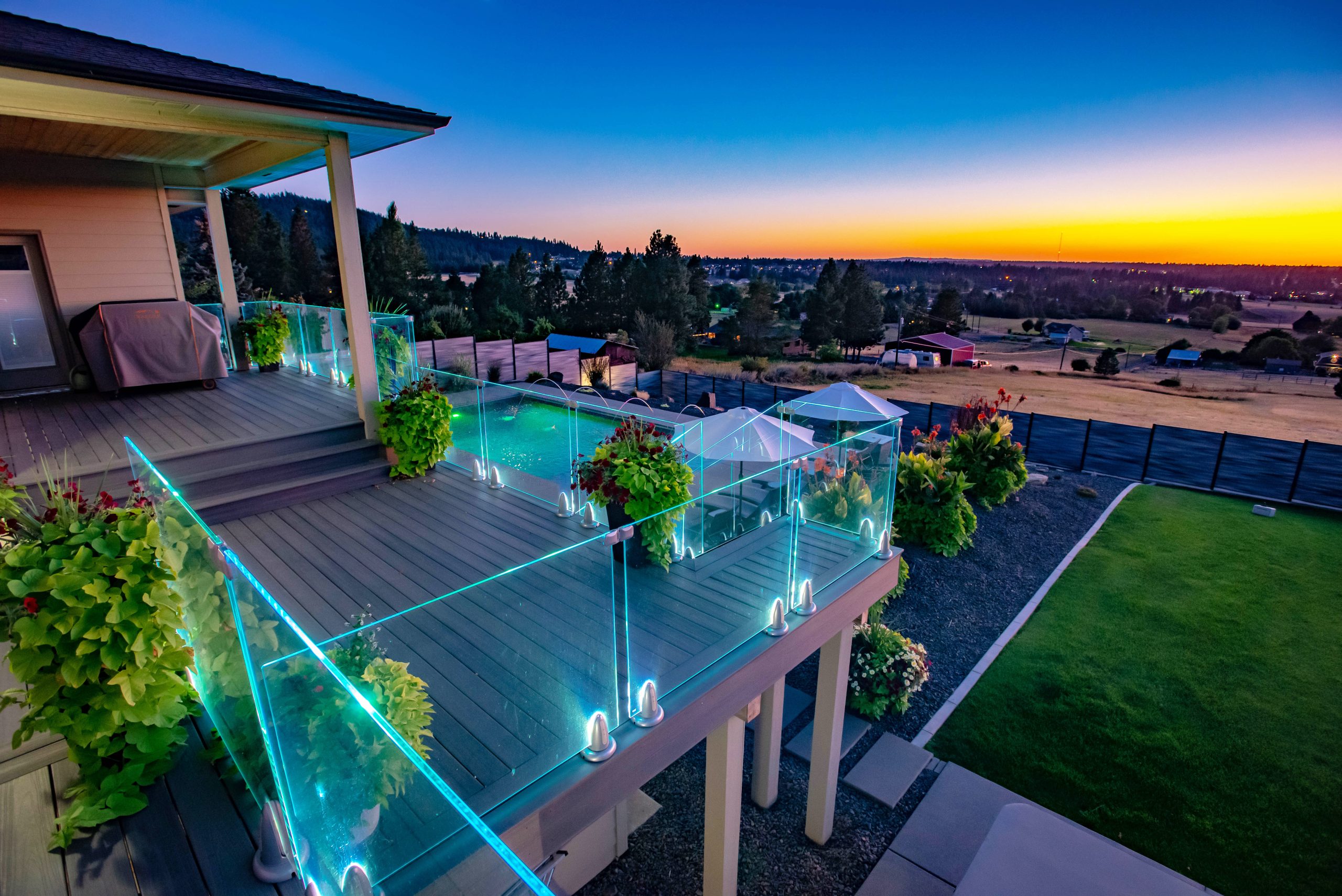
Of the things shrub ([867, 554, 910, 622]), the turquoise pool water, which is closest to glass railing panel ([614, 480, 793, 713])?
the turquoise pool water

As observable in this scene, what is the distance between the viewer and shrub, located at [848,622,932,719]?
812cm

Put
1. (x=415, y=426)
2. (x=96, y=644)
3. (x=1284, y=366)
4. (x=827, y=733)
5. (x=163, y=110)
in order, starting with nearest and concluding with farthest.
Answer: (x=96, y=644) → (x=163, y=110) → (x=827, y=733) → (x=415, y=426) → (x=1284, y=366)

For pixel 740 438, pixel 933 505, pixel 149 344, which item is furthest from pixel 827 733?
pixel 149 344

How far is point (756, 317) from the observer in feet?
165

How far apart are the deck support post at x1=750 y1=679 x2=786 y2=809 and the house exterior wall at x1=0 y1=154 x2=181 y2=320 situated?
10.4 metres

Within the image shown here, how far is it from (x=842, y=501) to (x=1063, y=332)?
5758 centimetres

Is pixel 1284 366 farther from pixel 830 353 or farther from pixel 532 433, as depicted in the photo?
pixel 532 433

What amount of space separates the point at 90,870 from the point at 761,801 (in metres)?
6.24

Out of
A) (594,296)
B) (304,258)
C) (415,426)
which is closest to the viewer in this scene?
(415,426)

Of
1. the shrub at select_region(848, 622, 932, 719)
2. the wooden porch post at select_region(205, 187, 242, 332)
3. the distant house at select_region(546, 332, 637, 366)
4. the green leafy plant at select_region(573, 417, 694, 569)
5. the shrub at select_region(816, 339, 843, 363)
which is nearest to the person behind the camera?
the green leafy plant at select_region(573, 417, 694, 569)

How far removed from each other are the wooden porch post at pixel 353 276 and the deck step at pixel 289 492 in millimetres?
517

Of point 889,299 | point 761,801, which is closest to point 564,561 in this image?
point 761,801

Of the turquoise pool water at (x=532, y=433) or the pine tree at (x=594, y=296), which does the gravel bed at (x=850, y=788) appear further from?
the pine tree at (x=594, y=296)

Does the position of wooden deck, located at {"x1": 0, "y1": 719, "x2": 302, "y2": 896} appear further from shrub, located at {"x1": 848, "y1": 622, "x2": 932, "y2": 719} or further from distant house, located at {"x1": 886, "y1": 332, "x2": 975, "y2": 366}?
distant house, located at {"x1": 886, "y1": 332, "x2": 975, "y2": 366}
